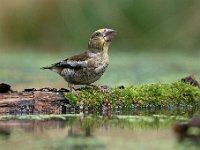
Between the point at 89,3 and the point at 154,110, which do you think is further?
the point at 89,3

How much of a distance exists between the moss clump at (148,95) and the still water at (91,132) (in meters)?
0.41

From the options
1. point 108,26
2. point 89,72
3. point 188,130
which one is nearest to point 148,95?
point 89,72

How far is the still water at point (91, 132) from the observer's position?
781cm

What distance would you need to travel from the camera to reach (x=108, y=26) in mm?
19953

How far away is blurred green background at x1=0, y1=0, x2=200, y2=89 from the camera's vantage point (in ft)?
64.1

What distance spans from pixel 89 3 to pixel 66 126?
1100 cm

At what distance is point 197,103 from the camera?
1080 centimetres

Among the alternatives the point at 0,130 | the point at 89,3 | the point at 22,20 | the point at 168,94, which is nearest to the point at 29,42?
the point at 22,20

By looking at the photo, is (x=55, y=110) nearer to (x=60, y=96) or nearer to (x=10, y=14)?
(x=60, y=96)

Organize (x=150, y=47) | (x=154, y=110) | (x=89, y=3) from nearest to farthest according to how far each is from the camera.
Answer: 1. (x=154, y=110)
2. (x=89, y=3)
3. (x=150, y=47)

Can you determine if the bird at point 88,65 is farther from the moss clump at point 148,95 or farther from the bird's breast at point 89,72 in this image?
the moss clump at point 148,95

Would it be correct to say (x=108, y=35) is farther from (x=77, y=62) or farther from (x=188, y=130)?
(x=188, y=130)

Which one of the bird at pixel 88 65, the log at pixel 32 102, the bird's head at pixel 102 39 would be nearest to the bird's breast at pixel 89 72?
the bird at pixel 88 65

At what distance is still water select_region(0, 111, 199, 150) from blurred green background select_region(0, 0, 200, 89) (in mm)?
8423
